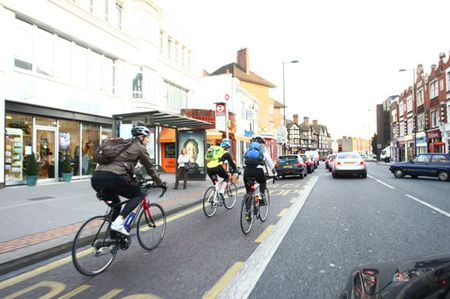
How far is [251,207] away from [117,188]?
2.83m

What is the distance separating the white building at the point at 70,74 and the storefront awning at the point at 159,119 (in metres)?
3.28

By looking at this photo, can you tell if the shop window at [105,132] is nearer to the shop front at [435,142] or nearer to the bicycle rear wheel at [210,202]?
the bicycle rear wheel at [210,202]

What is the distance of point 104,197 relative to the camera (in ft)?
14.3

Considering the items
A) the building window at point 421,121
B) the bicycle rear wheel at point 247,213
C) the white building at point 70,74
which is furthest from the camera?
the building window at point 421,121

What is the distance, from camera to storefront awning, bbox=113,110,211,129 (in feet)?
39.5

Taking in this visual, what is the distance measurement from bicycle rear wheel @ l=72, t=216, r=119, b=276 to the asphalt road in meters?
0.15

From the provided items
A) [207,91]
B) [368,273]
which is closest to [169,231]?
[368,273]

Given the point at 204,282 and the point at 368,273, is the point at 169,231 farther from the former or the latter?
the point at 368,273

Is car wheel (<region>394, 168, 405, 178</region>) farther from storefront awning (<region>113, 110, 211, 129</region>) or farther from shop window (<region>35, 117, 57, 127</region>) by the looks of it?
shop window (<region>35, 117, 57, 127</region>)

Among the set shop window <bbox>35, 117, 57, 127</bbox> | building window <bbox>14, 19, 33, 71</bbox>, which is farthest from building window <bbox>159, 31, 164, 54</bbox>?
shop window <bbox>35, 117, 57, 127</bbox>

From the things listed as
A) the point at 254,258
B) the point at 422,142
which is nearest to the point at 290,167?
the point at 254,258

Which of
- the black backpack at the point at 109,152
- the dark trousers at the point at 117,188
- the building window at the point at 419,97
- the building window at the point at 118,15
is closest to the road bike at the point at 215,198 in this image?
the dark trousers at the point at 117,188

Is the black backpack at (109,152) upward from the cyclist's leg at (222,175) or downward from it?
upward

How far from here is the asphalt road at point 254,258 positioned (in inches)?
139
